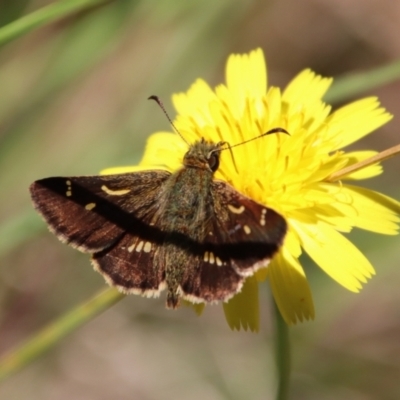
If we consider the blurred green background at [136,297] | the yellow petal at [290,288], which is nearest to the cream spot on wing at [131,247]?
the yellow petal at [290,288]

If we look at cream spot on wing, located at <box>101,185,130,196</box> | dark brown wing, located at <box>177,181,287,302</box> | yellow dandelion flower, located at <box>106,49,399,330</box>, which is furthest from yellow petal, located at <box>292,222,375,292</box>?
cream spot on wing, located at <box>101,185,130,196</box>

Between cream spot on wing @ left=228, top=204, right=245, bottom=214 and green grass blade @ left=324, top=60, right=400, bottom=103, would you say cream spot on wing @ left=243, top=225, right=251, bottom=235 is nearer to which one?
cream spot on wing @ left=228, top=204, right=245, bottom=214

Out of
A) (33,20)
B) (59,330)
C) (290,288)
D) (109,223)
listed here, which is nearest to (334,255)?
(290,288)

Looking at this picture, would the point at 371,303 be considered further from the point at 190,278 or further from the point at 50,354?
the point at 190,278

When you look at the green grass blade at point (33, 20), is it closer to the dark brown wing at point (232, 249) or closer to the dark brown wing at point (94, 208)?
the dark brown wing at point (94, 208)

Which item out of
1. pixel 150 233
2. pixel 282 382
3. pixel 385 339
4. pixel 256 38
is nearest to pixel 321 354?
pixel 385 339

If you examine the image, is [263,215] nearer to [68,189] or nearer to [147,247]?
[147,247]
